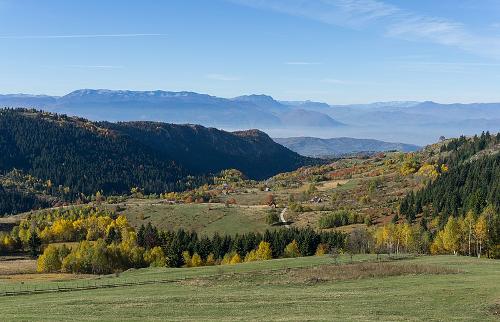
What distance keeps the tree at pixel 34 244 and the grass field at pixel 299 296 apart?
9256 centimetres

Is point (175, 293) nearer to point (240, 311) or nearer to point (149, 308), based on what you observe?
point (149, 308)

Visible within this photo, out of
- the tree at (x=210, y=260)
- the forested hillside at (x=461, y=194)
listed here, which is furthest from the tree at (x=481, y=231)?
the tree at (x=210, y=260)

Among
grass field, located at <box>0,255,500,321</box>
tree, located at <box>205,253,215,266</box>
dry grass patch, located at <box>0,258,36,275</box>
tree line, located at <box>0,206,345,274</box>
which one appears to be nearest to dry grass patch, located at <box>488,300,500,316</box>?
grass field, located at <box>0,255,500,321</box>

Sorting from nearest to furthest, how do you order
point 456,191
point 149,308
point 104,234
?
point 149,308 → point 456,191 → point 104,234

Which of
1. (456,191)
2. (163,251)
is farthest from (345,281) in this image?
(456,191)

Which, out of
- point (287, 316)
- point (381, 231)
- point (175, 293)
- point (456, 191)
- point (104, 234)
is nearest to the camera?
point (287, 316)

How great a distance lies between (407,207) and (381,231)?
48.7 metres

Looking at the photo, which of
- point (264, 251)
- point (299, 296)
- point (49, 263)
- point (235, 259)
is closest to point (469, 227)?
point (264, 251)

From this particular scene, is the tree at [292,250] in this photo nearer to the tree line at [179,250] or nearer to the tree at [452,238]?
the tree line at [179,250]

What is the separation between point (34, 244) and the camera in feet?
526

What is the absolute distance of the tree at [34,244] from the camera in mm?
158125

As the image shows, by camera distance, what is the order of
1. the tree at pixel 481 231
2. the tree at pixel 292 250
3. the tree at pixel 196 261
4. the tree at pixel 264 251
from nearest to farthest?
1. the tree at pixel 481 231
2. the tree at pixel 196 261
3. the tree at pixel 264 251
4. the tree at pixel 292 250

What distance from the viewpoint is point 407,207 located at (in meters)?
180

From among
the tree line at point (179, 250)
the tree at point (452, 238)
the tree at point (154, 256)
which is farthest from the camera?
the tree at point (154, 256)
